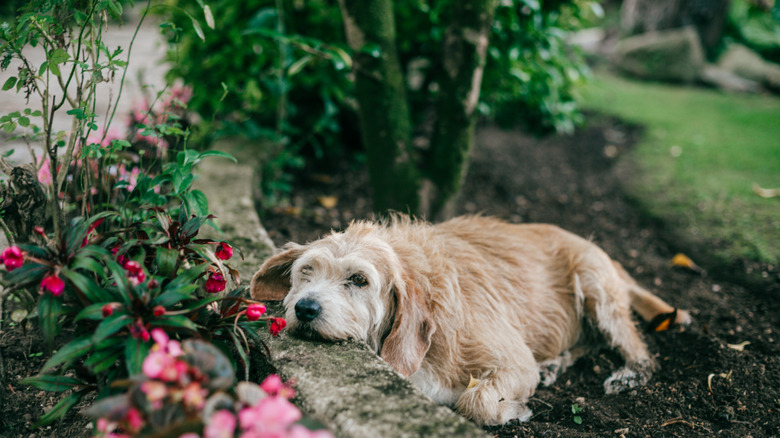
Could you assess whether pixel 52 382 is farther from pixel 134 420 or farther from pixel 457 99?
pixel 457 99

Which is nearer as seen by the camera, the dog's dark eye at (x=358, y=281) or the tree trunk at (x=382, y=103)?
the dog's dark eye at (x=358, y=281)

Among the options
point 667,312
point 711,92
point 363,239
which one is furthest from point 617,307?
point 711,92

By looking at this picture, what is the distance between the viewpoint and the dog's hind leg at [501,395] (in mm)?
2553

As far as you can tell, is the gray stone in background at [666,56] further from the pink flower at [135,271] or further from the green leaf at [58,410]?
the green leaf at [58,410]

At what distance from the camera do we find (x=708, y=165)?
6148 mm

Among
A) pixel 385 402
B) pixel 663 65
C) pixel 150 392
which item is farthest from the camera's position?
pixel 663 65

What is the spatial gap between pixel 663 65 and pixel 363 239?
10628mm

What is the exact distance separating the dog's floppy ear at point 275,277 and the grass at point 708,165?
3.53 m

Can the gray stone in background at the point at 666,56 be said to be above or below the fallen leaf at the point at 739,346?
above

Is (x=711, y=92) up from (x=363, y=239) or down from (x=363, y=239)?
up

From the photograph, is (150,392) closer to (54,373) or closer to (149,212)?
(54,373)

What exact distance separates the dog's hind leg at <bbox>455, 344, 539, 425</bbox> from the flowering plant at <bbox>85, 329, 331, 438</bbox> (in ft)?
4.46

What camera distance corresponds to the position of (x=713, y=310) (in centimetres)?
366

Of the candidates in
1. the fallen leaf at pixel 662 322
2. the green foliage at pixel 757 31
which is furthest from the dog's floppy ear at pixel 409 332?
the green foliage at pixel 757 31
